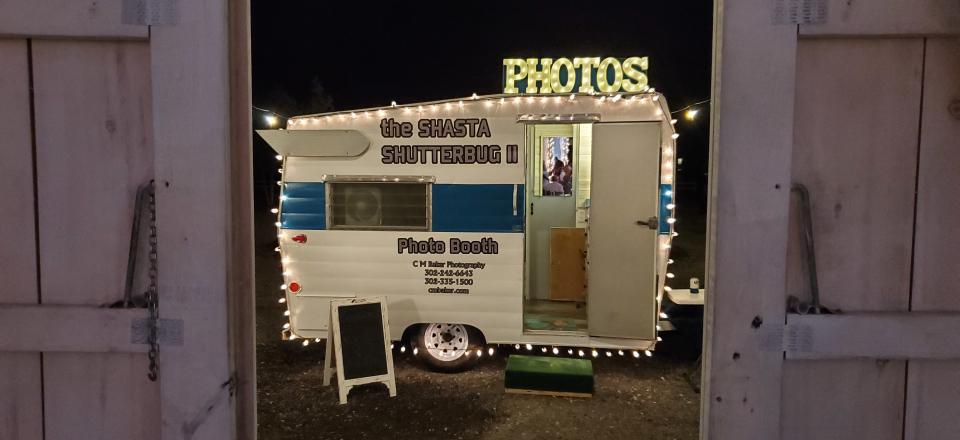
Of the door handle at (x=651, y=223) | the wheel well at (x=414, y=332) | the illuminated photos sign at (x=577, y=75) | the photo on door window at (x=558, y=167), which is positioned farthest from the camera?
the illuminated photos sign at (x=577, y=75)

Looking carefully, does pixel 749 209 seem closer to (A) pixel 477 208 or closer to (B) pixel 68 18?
(B) pixel 68 18

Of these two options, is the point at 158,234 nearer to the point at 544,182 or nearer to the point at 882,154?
the point at 882,154

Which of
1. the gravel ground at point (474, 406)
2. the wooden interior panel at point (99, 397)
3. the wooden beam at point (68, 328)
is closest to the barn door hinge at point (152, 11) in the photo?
the wooden beam at point (68, 328)

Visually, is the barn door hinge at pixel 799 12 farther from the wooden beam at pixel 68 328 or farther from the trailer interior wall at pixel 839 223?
the wooden beam at pixel 68 328

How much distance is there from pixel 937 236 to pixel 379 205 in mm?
4849

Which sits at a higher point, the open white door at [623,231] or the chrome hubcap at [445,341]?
the open white door at [623,231]

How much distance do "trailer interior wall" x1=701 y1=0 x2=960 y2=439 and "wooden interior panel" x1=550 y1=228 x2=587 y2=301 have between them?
571 centimetres

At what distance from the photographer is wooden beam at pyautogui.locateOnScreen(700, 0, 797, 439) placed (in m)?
1.72

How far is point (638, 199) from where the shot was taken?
5910 millimetres

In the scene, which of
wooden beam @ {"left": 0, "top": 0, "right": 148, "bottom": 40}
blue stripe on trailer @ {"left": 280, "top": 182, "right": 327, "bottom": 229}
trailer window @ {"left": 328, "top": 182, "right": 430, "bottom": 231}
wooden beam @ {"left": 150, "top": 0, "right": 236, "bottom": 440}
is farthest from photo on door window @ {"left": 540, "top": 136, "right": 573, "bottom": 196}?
wooden beam @ {"left": 0, "top": 0, "right": 148, "bottom": 40}

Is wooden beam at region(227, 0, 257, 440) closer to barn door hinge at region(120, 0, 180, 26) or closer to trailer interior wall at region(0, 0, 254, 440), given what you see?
trailer interior wall at region(0, 0, 254, 440)

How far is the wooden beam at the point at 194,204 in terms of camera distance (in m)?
1.76

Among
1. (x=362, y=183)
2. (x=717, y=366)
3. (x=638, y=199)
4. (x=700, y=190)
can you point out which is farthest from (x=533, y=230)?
(x=700, y=190)

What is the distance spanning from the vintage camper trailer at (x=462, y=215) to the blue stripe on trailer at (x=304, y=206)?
1 cm
